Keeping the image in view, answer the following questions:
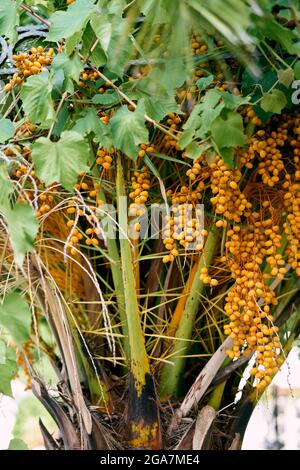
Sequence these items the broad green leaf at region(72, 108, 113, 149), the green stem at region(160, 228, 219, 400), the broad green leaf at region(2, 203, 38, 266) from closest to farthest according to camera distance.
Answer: the broad green leaf at region(2, 203, 38, 266) → the broad green leaf at region(72, 108, 113, 149) → the green stem at region(160, 228, 219, 400)

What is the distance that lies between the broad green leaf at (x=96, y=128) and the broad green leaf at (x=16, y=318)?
0.30 meters

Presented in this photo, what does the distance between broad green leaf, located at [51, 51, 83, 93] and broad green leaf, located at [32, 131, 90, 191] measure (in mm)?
115

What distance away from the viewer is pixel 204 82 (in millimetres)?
1173

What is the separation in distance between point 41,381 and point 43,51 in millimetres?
580

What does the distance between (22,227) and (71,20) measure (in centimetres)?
37

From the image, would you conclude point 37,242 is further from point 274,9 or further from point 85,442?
point 274,9

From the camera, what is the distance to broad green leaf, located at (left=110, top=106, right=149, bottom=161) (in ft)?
3.73

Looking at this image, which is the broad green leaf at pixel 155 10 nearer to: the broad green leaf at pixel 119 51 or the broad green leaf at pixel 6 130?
the broad green leaf at pixel 119 51

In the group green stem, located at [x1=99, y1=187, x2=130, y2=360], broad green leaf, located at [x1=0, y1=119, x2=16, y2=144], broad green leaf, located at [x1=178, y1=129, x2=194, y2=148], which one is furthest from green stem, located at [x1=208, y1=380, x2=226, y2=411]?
broad green leaf, located at [x1=0, y1=119, x2=16, y2=144]

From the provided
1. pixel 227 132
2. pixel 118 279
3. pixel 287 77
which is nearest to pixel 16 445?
pixel 118 279

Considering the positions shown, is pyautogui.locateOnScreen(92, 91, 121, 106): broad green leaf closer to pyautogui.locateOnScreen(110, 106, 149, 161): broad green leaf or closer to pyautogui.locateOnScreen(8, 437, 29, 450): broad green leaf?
pyautogui.locateOnScreen(110, 106, 149, 161): broad green leaf

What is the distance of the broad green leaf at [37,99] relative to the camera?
1.16 metres

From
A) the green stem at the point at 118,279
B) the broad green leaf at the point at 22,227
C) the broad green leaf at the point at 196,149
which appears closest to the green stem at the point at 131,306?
the green stem at the point at 118,279

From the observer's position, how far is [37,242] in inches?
50.8
